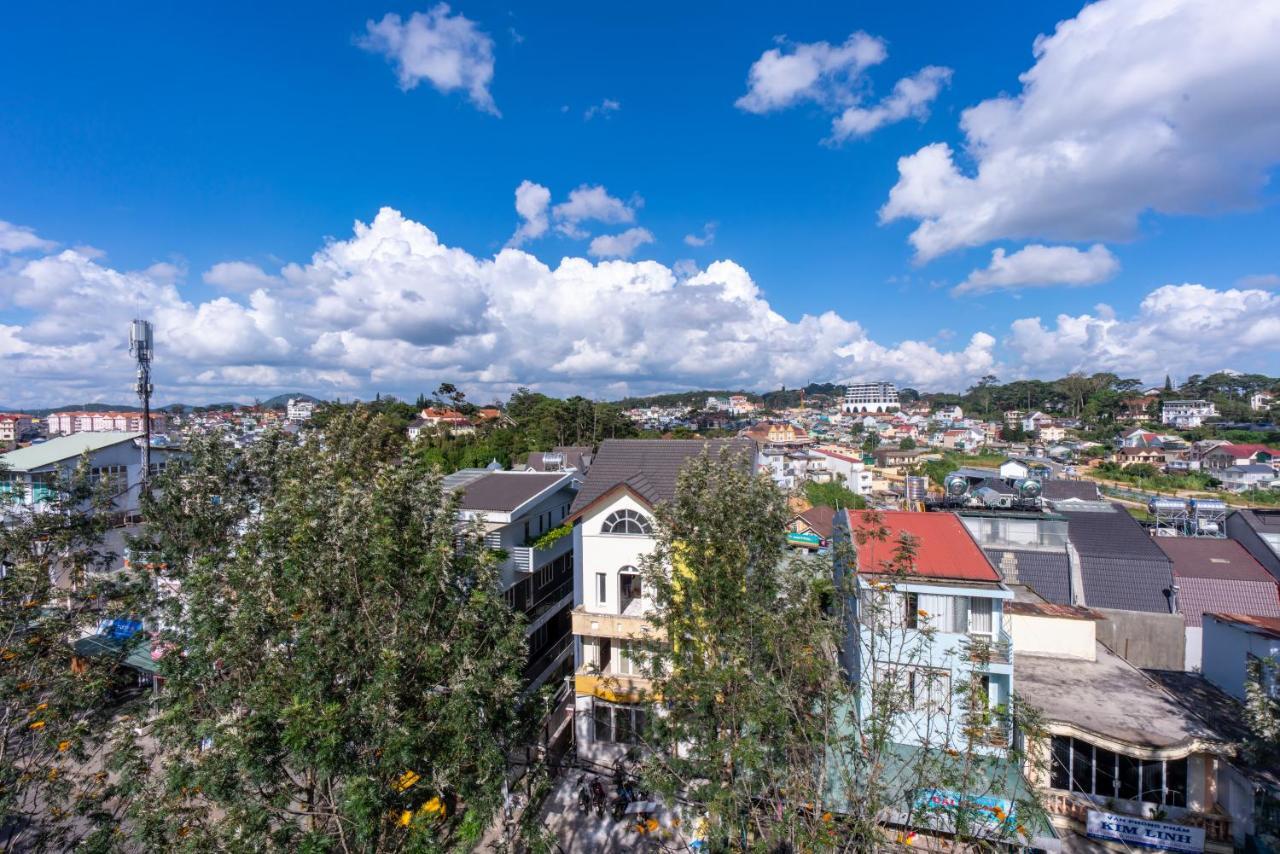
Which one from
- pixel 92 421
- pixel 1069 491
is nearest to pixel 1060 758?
pixel 1069 491

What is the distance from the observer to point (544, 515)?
19156mm

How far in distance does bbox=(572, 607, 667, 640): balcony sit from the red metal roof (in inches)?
228

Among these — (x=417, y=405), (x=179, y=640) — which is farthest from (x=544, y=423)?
(x=179, y=640)

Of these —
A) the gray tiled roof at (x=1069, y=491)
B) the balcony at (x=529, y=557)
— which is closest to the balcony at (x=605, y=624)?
the balcony at (x=529, y=557)

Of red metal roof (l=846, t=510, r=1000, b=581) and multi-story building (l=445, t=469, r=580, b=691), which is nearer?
red metal roof (l=846, t=510, r=1000, b=581)

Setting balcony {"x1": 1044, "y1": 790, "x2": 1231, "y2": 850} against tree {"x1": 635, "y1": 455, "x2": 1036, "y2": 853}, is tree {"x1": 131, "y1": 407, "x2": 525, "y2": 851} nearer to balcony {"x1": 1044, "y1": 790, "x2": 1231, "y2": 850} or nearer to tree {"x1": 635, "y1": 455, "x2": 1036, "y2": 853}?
tree {"x1": 635, "y1": 455, "x2": 1036, "y2": 853}

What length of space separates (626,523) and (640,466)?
89.0 inches

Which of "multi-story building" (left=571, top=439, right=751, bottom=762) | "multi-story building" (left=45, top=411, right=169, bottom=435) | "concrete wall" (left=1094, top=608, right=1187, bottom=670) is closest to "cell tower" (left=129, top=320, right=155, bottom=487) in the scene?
"multi-story building" (left=571, top=439, right=751, bottom=762)

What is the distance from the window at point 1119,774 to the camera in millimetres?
11578

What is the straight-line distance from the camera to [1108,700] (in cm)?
1291

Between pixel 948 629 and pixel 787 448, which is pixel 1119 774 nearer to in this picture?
pixel 948 629

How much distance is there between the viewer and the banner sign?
11.1 meters

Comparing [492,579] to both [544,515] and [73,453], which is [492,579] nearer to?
[544,515]

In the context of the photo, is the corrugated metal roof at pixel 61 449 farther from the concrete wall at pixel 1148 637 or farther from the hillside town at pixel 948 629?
the concrete wall at pixel 1148 637
